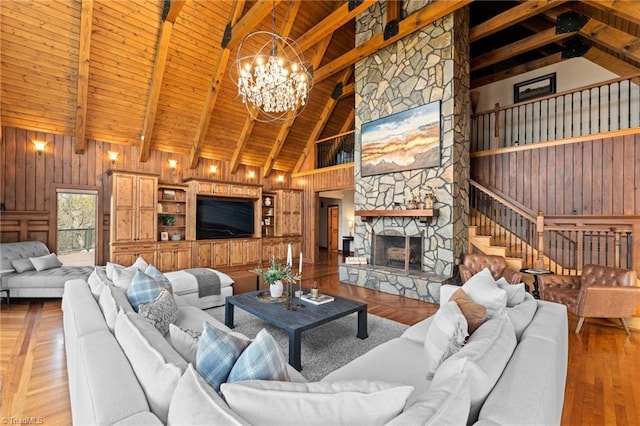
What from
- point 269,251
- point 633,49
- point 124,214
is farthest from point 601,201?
point 124,214

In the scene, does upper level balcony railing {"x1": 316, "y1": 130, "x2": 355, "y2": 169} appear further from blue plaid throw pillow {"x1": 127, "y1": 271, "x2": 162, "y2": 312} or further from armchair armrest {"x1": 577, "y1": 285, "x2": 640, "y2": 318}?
blue plaid throw pillow {"x1": 127, "y1": 271, "x2": 162, "y2": 312}

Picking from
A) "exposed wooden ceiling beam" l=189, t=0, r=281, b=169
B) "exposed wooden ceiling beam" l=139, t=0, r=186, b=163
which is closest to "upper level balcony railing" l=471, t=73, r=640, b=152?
"exposed wooden ceiling beam" l=189, t=0, r=281, b=169

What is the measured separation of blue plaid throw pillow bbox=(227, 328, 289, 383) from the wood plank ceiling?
4.75m

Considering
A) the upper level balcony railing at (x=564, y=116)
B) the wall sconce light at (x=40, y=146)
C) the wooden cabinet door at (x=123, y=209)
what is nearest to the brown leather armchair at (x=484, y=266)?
the upper level balcony railing at (x=564, y=116)

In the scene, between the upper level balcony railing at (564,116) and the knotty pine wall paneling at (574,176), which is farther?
the upper level balcony railing at (564,116)

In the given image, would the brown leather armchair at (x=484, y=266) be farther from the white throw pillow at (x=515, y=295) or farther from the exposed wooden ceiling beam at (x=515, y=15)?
the exposed wooden ceiling beam at (x=515, y=15)

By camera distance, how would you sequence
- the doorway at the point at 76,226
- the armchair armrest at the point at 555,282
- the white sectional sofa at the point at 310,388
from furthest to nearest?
the doorway at the point at 76,226, the armchair armrest at the point at 555,282, the white sectional sofa at the point at 310,388

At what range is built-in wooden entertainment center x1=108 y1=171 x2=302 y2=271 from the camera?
20.7ft

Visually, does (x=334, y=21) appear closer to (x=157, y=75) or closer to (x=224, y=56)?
(x=224, y=56)

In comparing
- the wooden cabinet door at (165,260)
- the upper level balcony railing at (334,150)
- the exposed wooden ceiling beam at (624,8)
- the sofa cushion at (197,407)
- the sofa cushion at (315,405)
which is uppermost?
the exposed wooden ceiling beam at (624,8)

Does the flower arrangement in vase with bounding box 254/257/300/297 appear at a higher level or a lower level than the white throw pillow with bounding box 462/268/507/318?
lower

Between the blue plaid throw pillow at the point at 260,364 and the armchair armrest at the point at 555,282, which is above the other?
the blue plaid throw pillow at the point at 260,364

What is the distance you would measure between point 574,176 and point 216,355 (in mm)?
6477

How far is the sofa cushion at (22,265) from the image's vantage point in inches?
184
